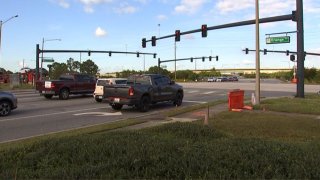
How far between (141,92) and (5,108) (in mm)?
6153

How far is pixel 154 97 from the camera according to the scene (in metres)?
21.7

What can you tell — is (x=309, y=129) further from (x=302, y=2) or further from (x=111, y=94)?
(x=302, y=2)

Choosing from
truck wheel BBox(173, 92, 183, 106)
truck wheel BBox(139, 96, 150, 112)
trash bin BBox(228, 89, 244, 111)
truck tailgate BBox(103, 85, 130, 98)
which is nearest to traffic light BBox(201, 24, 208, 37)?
truck wheel BBox(173, 92, 183, 106)

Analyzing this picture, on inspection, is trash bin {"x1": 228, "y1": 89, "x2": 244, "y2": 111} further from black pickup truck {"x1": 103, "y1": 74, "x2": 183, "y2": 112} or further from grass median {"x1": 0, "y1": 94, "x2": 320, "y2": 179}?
grass median {"x1": 0, "y1": 94, "x2": 320, "y2": 179}

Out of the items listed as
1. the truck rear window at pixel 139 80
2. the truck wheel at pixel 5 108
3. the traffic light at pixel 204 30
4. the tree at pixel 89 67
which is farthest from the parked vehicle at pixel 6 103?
the tree at pixel 89 67

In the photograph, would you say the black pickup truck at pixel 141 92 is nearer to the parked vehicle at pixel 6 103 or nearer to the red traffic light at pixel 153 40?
the parked vehicle at pixel 6 103

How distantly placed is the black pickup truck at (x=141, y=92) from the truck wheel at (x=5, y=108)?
4669 millimetres

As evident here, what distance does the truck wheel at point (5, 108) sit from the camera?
18.1m

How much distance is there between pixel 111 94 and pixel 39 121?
509 centimetres

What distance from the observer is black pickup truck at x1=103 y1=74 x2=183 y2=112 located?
20.4 metres

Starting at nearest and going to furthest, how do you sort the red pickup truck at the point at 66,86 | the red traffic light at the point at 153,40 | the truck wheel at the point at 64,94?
the red pickup truck at the point at 66,86 → the truck wheel at the point at 64,94 → the red traffic light at the point at 153,40

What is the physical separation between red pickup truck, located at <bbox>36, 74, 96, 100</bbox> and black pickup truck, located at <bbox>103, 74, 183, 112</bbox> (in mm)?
7130

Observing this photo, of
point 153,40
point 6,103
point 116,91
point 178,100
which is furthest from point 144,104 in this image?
point 153,40

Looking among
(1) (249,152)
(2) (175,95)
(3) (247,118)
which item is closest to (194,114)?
(3) (247,118)
